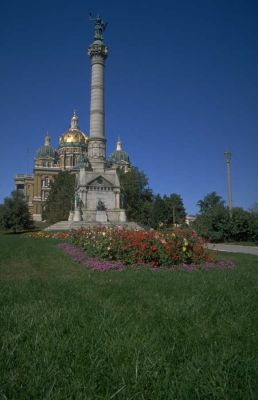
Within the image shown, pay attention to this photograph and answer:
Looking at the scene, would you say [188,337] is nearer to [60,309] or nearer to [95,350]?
[95,350]

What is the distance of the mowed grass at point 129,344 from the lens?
217cm

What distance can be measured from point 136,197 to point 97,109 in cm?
2012

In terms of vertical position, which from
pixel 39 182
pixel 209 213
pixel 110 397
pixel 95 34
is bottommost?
pixel 110 397

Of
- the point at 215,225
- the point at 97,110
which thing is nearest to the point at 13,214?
the point at 97,110

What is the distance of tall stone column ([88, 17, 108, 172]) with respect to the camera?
4338 cm

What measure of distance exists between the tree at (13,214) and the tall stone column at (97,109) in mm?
10280

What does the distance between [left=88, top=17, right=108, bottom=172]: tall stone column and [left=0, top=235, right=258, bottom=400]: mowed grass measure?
3896cm

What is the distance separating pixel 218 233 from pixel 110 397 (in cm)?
2710

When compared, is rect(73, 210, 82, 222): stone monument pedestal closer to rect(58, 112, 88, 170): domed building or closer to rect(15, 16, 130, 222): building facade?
rect(15, 16, 130, 222): building facade

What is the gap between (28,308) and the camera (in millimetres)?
3994

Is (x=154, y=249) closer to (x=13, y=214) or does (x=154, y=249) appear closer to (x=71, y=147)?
(x=13, y=214)

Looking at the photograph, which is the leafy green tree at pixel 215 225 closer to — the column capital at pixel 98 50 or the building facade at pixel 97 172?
the building facade at pixel 97 172

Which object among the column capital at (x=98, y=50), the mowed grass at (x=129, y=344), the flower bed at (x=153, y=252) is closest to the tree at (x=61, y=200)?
the column capital at (x=98, y=50)

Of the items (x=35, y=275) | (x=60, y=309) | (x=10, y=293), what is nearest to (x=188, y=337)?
(x=60, y=309)
